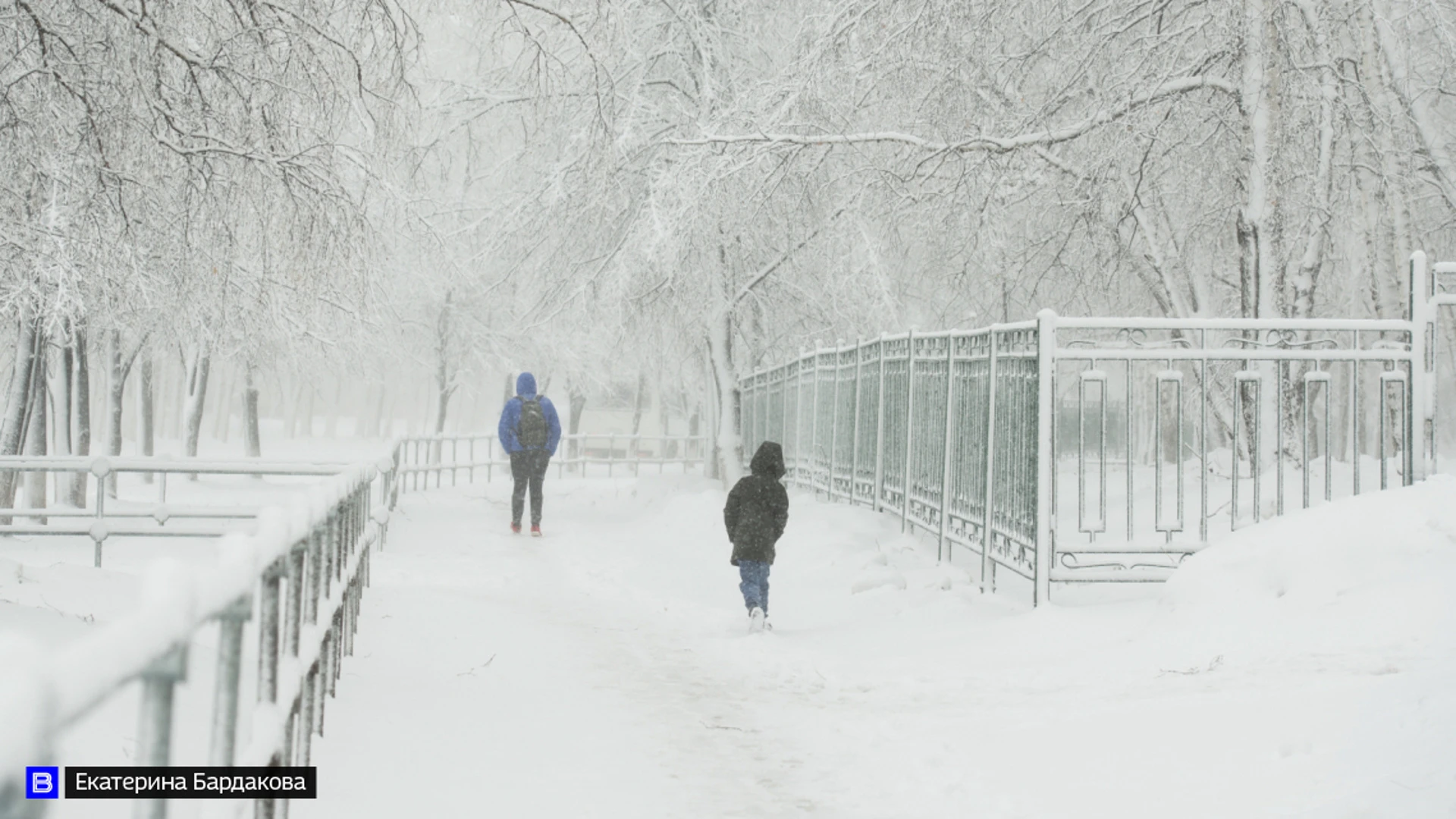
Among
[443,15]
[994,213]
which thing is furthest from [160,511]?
[994,213]

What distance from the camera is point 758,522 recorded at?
30.2 ft

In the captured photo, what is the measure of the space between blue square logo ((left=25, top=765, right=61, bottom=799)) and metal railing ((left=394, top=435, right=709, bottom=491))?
1657 centimetres

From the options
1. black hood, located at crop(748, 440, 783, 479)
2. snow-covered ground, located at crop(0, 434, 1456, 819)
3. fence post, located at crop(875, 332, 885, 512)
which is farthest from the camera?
fence post, located at crop(875, 332, 885, 512)

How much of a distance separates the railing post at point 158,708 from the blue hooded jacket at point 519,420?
14.6 m

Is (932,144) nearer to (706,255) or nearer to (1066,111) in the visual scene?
(1066,111)

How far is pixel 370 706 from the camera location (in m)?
6.03

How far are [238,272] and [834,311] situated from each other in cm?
911

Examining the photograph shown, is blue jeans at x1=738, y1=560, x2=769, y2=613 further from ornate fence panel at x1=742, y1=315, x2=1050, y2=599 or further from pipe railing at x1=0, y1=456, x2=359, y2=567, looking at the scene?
pipe railing at x1=0, y1=456, x2=359, y2=567

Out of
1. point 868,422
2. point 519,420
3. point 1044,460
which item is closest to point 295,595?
point 1044,460

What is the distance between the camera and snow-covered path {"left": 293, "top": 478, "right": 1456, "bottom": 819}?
4.71 m

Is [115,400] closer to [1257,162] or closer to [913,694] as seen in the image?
[1257,162]

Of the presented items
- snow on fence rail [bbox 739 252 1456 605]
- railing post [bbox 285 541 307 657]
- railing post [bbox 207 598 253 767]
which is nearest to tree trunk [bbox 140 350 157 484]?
snow on fence rail [bbox 739 252 1456 605]

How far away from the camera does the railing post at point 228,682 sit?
8.06ft

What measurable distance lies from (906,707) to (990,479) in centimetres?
319
